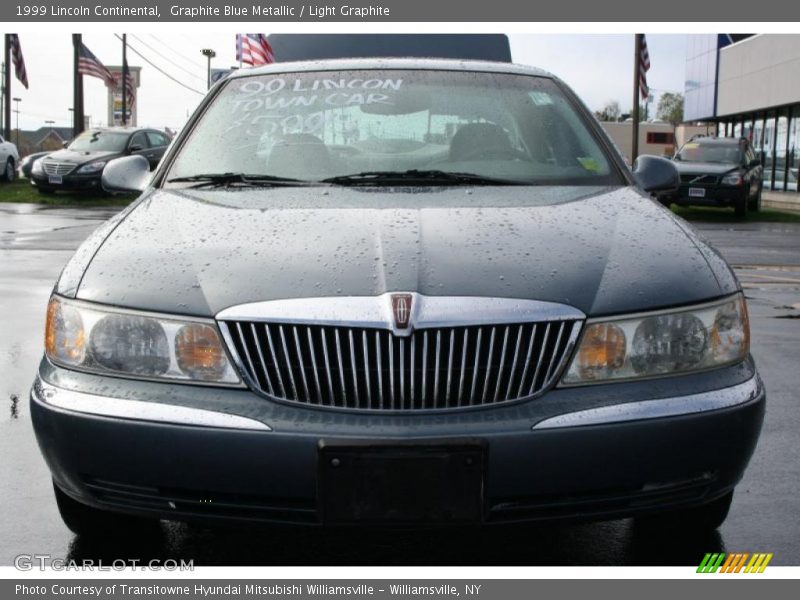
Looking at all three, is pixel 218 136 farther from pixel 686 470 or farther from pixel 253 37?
pixel 253 37

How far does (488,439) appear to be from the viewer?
252 centimetres

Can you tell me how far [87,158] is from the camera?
874 inches

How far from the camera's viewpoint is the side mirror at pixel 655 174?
429 centimetres

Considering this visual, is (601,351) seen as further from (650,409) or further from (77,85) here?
(77,85)

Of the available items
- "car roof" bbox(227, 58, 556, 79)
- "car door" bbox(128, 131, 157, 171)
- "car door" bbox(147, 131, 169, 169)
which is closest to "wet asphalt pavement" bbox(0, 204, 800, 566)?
"car roof" bbox(227, 58, 556, 79)

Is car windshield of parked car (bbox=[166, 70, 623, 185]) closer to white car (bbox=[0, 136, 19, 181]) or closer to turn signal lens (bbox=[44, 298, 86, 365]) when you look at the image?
turn signal lens (bbox=[44, 298, 86, 365])

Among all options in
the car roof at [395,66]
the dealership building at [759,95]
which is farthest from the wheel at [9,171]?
the car roof at [395,66]

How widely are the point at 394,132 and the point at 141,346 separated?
5.12 feet

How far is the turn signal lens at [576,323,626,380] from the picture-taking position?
2701 mm

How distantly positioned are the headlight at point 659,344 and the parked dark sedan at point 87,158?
19195mm

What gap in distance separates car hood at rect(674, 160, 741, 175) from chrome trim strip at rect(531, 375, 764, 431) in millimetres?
17819

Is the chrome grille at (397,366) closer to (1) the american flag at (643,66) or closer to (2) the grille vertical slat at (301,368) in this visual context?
(2) the grille vertical slat at (301,368)
